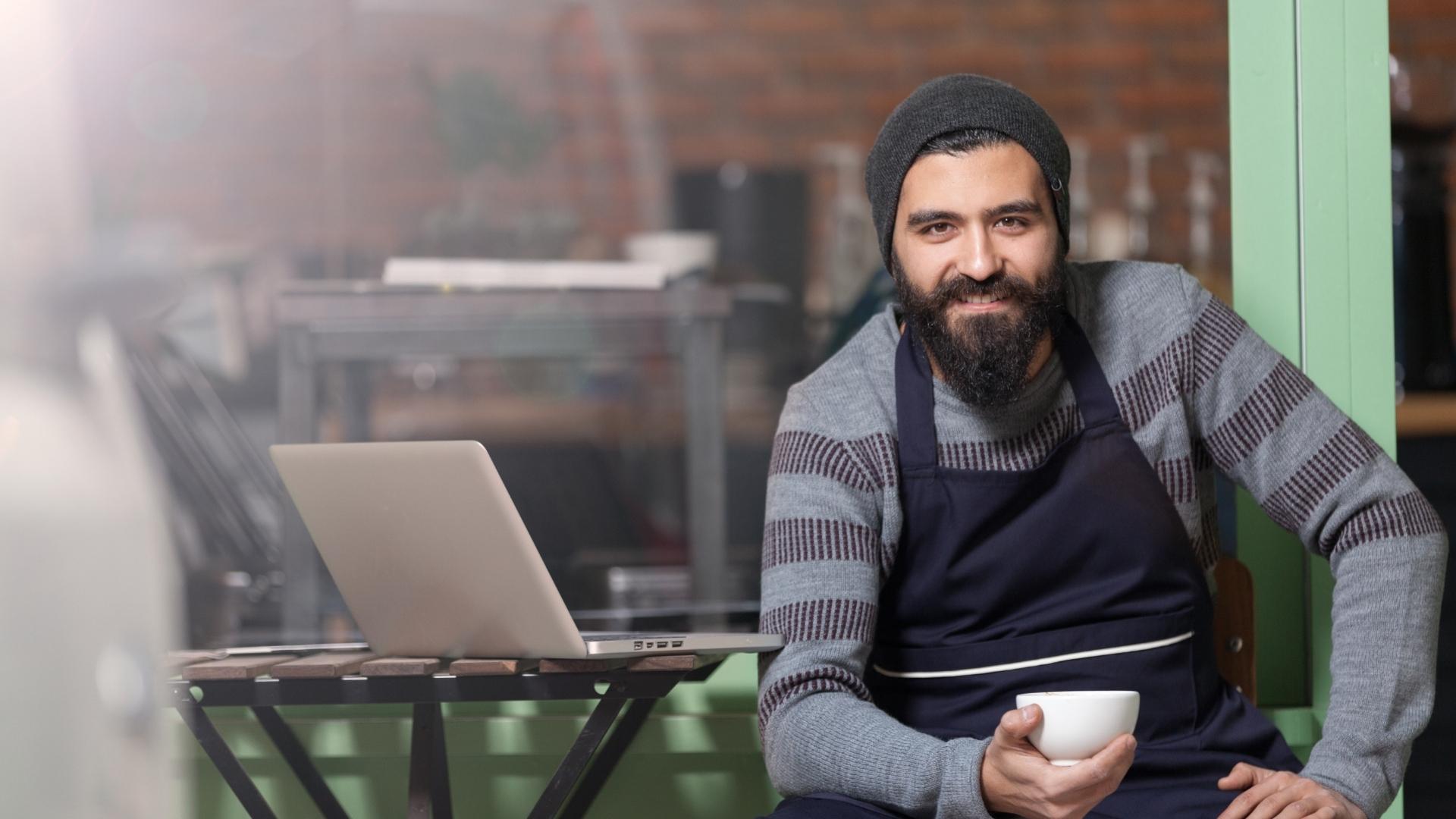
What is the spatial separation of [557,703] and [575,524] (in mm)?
1766

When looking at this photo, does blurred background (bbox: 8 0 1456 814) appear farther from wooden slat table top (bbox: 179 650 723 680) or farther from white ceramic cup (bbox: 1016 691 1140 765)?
white ceramic cup (bbox: 1016 691 1140 765)

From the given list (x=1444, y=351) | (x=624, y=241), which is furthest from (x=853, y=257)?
(x=1444, y=351)

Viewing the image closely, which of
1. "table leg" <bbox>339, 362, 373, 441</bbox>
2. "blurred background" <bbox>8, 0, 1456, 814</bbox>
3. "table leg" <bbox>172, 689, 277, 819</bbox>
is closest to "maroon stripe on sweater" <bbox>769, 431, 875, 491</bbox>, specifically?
"table leg" <bbox>172, 689, 277, 819</bbox>

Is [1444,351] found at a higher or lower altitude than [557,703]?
higher

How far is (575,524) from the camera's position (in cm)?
353

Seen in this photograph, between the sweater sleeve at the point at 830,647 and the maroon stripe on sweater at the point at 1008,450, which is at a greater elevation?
the maroon stripe on sweater at the point at 1008,450

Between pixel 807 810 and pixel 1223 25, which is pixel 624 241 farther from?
pixel 807 810

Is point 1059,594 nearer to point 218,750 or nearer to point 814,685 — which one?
point 814,685

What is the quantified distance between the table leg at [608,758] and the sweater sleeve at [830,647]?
0.13 meters

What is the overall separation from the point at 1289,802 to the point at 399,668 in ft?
2.49

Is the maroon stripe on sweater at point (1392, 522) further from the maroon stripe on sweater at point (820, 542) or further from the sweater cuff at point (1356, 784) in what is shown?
the maroon stripe on sweater at point (820, 542)

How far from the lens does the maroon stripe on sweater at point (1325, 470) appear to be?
1377mm

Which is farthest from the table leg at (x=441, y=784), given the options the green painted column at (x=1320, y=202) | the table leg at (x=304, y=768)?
the green painted column at (x=1320, y=202)

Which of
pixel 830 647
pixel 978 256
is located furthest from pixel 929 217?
pixel 830 647
